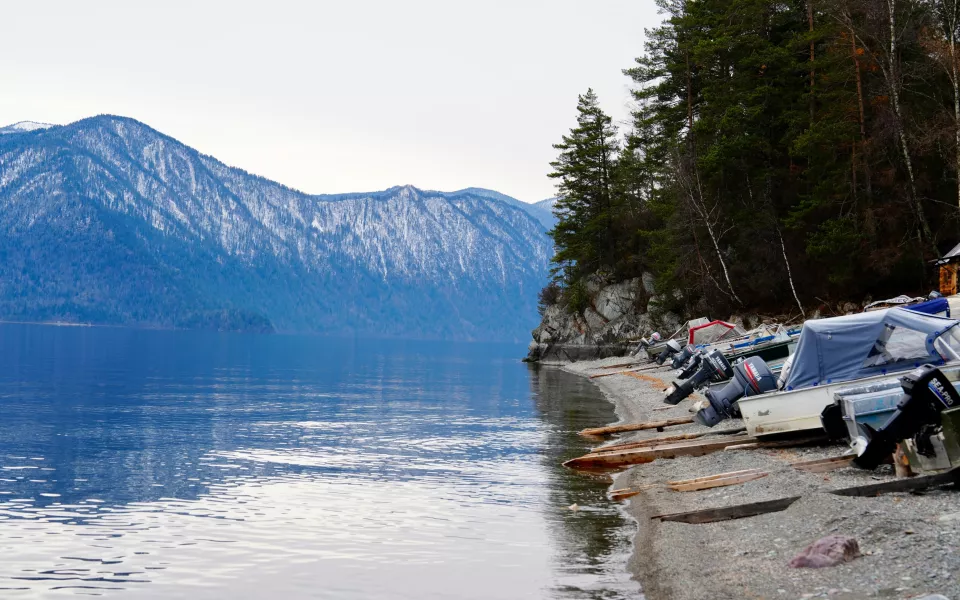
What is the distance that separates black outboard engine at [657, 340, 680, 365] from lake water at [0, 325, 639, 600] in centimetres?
1635

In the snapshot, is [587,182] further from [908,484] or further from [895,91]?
[908,484]

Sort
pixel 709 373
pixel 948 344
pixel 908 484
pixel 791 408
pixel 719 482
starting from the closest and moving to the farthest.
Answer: pixel 908 484
pixel 719 482
pixel 948 344
pixel 791 408
pixel 709 373

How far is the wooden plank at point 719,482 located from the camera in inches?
656

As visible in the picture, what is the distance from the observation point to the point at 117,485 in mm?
20875

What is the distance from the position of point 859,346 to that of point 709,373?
12467mm

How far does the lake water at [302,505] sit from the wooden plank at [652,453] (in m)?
0.93

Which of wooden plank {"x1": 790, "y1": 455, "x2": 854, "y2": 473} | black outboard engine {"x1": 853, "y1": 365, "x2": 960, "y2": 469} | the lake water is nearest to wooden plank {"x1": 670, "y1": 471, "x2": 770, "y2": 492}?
wooden plank {"x1": 790, "y1": 455, "x2": 854, "y2": 473}

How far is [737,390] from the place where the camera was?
23062mm

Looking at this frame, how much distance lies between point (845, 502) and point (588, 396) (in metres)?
34.6

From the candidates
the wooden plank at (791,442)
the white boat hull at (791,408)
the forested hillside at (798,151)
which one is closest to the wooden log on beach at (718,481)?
the white boat hull at (791,408)

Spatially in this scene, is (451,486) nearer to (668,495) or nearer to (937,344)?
(668,495)

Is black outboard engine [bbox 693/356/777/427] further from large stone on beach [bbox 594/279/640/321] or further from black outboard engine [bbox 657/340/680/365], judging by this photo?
large stone on beach [bbox 594/279/640/321]

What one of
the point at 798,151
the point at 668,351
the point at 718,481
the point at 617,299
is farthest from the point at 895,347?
the point at 617,299

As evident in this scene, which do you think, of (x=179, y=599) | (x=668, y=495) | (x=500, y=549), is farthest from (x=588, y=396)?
(x=179, y=599)
